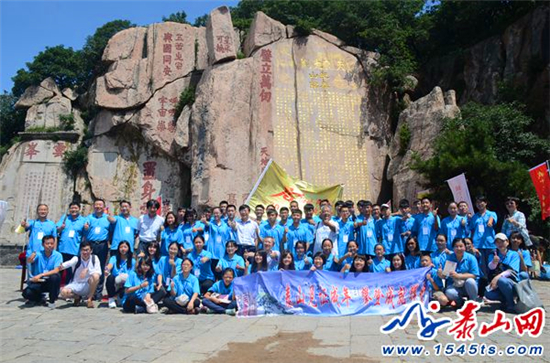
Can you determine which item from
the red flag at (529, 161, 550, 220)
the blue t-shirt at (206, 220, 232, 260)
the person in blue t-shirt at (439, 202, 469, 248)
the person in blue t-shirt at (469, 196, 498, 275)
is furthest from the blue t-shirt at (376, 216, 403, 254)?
the red flag at (529, 161, 550, 220)

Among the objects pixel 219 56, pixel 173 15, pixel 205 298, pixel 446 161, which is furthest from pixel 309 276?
pixel 173 15

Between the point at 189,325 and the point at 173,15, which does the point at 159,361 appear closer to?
the point at 189,325

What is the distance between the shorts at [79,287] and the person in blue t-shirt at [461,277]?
15.1ft

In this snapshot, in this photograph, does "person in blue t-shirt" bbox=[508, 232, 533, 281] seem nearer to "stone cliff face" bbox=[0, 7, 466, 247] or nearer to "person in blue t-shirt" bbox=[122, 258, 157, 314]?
"person in blue t-shirt" bbox=[122, 258, 157, 314]

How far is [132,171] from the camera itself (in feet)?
40.5

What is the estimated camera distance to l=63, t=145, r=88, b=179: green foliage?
12.6 meters

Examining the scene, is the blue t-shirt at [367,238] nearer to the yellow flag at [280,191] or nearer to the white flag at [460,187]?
the white flag at [460,187]

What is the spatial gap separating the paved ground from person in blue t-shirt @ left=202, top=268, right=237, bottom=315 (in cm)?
22

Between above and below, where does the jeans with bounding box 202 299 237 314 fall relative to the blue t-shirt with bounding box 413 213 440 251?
below

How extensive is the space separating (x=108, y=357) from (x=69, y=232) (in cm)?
333

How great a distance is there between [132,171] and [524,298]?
9782 mm

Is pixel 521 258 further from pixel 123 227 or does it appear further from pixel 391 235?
pixel 123 227

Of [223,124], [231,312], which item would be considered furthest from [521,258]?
[223,124]

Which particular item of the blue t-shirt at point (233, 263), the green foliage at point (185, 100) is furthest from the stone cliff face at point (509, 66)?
the blue t-shirt at point (233, 263)
